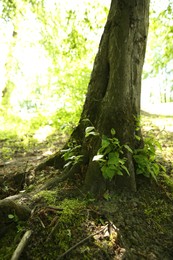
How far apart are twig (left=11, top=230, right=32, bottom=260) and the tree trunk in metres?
1.00

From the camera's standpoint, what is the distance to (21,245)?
2383 millimetres

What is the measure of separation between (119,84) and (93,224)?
193 cm

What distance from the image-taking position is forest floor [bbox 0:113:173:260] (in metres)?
2.46

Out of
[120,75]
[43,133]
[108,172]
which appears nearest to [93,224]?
[108,172]

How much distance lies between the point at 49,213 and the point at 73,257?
62 centimetres

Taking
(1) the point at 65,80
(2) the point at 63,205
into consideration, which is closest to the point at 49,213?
(2) the point at 63,205

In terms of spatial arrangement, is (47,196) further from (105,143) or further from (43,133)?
(43,133)

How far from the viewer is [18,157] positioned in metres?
6.13

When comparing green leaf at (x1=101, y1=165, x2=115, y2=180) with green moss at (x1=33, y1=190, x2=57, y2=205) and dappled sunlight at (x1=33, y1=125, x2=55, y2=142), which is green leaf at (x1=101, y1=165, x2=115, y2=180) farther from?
dappled sunlight at (x1=33, y1=125, x2=55, y2=142)

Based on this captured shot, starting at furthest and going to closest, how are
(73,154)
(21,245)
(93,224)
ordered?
(73,154)
(93,224)
(21,245)

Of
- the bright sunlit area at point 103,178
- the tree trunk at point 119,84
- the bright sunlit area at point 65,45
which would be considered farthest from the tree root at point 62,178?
the bright sunlit area at point 65,45

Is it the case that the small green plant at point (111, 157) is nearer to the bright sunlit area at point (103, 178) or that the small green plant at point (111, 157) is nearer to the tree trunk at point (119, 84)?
the bright sunlit area at point (103, 178)

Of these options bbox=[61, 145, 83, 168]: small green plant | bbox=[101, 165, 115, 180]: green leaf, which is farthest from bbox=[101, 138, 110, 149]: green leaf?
bbox=[61, 145, 83, 168]: small green plant

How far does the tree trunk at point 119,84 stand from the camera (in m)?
3.33
